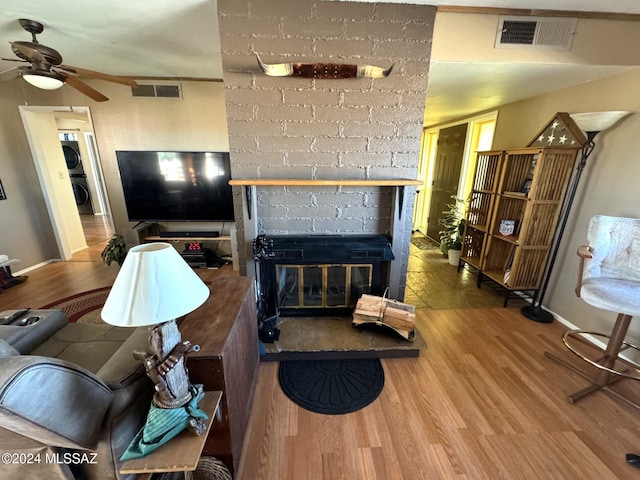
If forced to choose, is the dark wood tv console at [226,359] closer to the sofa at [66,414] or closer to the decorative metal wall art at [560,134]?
the sofa at [66,414]

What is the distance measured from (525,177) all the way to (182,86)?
3982 millimetres

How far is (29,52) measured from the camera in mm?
1795

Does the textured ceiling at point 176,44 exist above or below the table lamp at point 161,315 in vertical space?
above

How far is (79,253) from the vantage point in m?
4.05

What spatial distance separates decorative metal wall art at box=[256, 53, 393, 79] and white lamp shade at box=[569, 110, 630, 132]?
154 cm

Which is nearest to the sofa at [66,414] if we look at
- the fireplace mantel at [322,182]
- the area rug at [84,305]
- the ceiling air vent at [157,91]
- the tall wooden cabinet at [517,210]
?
the fireplace mantel at [322,182]

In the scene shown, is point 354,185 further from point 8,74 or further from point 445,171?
point 8,74

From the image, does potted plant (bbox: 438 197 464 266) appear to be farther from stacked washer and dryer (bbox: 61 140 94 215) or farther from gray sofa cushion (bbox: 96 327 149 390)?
stacked washer and dryer (bbox: 61 140 94 215)

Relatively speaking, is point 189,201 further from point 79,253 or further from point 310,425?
point 310,425

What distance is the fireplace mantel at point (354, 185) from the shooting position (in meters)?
1.82

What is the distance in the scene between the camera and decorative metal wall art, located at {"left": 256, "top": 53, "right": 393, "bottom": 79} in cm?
169

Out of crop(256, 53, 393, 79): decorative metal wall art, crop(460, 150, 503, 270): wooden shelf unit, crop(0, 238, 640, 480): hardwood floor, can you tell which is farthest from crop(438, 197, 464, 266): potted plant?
crop(256, 53, 393, 79): decorative metal wall art

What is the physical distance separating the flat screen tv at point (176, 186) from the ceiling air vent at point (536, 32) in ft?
9.20

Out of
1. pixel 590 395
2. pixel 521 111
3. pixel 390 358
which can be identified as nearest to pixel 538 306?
pixel 590 395
